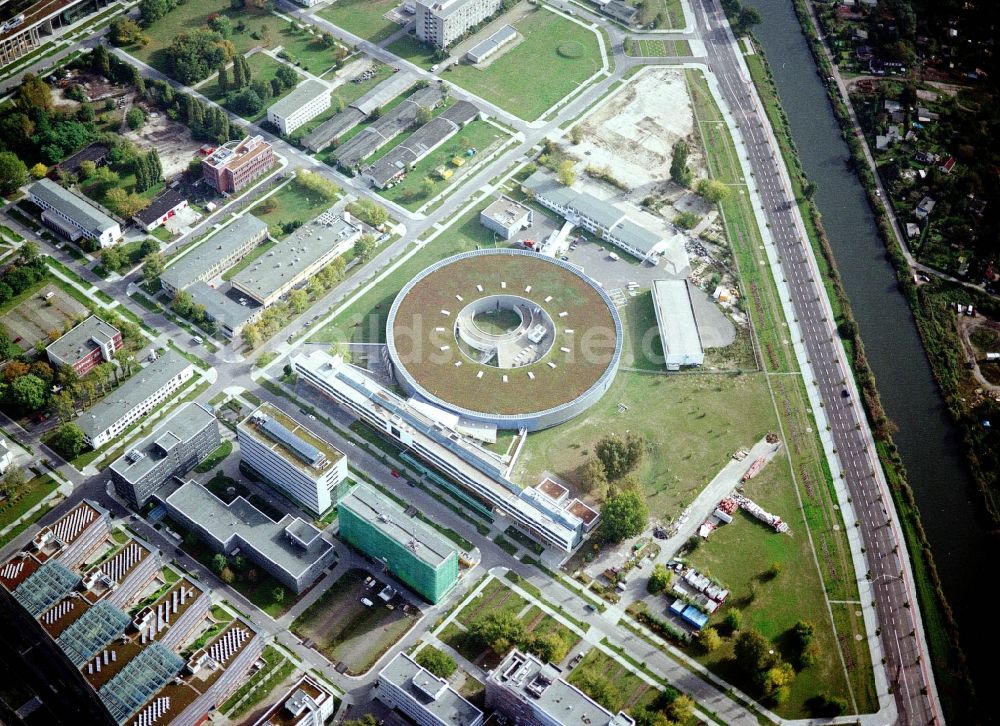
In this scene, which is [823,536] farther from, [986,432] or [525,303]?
[525,303]

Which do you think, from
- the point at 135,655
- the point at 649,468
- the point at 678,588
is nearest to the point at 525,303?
the point at 649,468

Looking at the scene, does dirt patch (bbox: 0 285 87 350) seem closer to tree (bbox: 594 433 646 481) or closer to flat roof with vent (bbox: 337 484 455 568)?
flat roof with vent (bbox: 337 484 455 568)

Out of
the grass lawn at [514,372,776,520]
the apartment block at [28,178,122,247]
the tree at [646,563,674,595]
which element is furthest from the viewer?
the apartment block at [28,178,122,247]

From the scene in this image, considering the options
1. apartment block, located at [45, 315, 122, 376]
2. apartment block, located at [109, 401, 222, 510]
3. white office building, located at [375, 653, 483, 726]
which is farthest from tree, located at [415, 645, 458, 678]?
apartment block, located at [45, 315, 122, 376]

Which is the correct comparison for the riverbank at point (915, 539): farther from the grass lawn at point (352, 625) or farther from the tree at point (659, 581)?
the grass lawn at point (352, 625)

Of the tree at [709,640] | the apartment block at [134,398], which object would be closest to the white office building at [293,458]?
the apartment block at [134,398]
